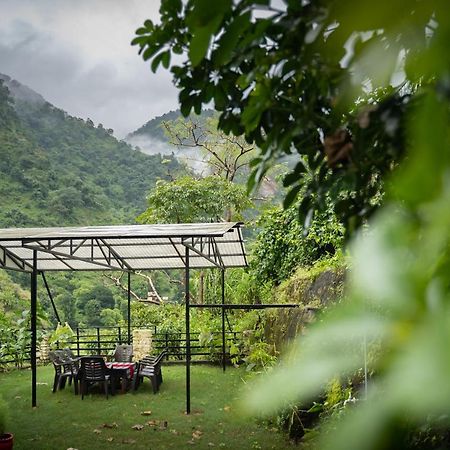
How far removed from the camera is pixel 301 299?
29.0 ft

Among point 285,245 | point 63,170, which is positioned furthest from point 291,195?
point 63,170

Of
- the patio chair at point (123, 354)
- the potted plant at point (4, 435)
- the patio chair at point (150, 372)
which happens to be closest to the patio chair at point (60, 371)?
the patio chair at point (150, 372)

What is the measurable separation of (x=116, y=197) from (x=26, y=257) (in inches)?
782

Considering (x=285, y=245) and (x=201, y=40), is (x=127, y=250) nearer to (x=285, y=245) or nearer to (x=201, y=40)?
(x=285, y=245)

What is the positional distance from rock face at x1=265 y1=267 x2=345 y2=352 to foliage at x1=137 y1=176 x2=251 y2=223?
691 centimetres

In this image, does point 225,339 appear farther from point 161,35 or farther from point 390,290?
point 390,290

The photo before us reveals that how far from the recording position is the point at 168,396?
353 inches

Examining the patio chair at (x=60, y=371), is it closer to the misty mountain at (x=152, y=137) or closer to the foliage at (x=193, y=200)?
the foliage at (x=193, y=200)

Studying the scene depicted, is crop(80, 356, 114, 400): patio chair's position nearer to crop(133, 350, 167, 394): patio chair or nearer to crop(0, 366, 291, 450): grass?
crop(0, 366, 291, 450): grass

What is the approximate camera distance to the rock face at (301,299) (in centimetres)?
727

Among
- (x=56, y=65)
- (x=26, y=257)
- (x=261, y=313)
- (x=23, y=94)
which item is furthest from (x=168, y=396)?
(x=56, y=65)

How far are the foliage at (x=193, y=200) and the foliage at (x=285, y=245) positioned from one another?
4114 mm

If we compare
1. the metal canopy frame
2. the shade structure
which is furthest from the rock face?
the shade structure

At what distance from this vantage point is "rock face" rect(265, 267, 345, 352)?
7.27 meters
